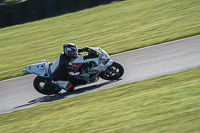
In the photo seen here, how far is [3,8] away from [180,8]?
418 inches

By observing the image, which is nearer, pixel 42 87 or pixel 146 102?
pixel 146 102

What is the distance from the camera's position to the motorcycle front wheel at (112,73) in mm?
9473

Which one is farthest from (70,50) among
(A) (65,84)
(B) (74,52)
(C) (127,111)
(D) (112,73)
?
(C) (127,111)

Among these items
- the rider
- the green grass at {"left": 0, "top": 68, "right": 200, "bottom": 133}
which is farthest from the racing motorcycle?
the green grass at {"left": 0, "top": 68, "right": 200, "bottom": 133}

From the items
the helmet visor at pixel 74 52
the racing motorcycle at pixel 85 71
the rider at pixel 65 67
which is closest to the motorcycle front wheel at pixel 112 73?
the racing motorcycle at pixel 85 71

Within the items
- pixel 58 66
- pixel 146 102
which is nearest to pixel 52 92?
pixel 58 66

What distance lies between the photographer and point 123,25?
15844 millimetres

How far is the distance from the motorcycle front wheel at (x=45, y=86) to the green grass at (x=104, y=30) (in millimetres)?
2843

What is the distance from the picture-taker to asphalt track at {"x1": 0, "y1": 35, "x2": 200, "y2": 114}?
9.62 m

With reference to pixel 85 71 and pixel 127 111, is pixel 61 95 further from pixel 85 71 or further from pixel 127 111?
pixel 127 111

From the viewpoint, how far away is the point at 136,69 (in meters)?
10.6

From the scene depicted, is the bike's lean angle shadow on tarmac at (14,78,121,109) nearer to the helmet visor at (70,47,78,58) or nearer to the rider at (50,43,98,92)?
the rider at (50,43,98,92)

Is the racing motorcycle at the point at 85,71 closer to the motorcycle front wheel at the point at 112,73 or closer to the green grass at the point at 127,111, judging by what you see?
the motorcycle front wheel at the point at 112,73

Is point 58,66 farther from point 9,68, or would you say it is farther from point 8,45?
point 8,45
